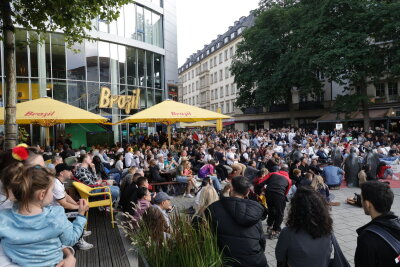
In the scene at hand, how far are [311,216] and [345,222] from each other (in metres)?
4.78

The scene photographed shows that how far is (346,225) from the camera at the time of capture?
639 centimetres

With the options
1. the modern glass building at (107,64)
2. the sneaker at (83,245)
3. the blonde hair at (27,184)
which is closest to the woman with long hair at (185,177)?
the sneaker at (83,245)

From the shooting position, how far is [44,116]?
29.2 ft

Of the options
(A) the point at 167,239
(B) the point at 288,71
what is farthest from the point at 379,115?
(A) the point at 167,239

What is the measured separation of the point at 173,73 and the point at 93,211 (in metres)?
20.3

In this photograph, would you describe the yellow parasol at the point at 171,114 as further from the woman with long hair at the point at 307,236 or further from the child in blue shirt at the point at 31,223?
the child in blue shirt at the point at 31,223

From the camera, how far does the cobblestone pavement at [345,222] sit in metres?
4.99

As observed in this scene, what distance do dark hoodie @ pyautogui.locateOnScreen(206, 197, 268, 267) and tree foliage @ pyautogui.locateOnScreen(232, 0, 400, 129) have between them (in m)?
24.3

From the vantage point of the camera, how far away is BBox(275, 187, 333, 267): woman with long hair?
2.62 m

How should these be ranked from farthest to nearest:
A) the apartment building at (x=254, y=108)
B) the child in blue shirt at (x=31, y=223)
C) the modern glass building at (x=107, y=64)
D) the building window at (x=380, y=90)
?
1. the building window at (x=380, y=90)
2. the apartment building at (x=254, y=108)
3. the modern glass building at (x=107, y=64)
4. the child in blue shirt at (x=31, y=223)

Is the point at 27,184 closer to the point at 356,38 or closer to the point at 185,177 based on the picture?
the point at 185,177

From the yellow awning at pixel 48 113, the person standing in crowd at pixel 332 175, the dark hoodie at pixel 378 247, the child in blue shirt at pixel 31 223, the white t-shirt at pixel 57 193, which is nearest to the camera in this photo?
the child in blue shirt at pixel 31 223

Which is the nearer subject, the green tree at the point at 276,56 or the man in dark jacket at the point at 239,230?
the man in dark jacket at the point at 239,230

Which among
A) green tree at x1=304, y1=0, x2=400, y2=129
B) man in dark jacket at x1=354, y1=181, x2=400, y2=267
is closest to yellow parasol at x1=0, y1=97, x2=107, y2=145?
man in dark jacket at x1=354, y1=181, x2=400, y2=267
